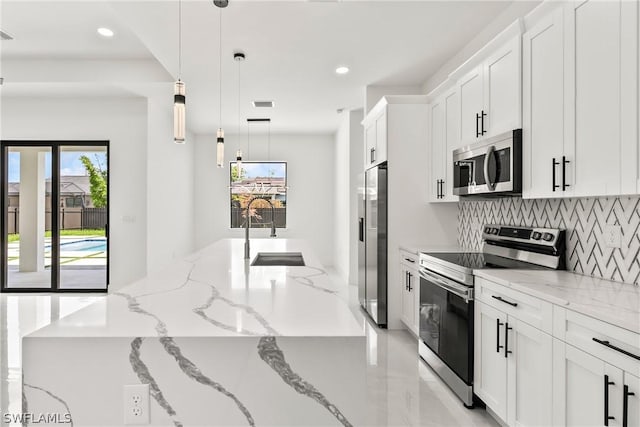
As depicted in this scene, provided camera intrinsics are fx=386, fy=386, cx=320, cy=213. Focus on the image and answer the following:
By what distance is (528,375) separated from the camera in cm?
188

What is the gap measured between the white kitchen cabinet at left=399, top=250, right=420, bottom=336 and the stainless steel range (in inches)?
12.8

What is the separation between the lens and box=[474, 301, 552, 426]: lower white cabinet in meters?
1.77

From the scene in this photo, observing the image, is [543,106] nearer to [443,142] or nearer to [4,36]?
[443,142]

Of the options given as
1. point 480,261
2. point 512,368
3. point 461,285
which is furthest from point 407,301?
point 512,368

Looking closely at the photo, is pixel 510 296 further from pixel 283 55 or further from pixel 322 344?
pixel 283 55

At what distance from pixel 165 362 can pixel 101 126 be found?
5726mm

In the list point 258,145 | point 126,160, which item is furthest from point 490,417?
point 258,145

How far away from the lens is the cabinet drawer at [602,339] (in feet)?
4.19

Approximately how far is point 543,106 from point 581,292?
103cm

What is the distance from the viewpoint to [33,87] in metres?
5.01

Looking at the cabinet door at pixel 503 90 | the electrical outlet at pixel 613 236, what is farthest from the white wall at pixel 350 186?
the electrical outlet at pixel 613 236

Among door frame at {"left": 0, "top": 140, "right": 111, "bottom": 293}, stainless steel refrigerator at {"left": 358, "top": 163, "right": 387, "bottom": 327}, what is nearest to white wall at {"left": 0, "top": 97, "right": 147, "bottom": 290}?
door frame at {"left": 0, "top": 140, "right": 111, "bottom": 293}

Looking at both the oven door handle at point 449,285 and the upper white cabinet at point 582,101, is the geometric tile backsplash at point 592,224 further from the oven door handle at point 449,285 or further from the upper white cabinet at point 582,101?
the oven door handle at point 449,285

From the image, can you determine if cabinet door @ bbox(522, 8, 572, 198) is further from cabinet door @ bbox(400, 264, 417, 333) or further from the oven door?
cabinet door @ bbox(400, 264, 417, 333)
